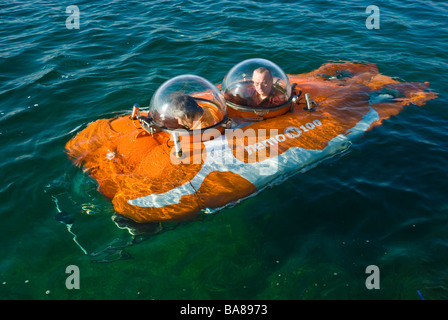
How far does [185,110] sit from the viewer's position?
4.54 meters

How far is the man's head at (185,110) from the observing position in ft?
14.9

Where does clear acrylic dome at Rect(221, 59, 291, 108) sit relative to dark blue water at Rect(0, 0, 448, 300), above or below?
above

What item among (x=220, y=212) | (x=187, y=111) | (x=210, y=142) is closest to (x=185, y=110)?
(x=187, y=111)

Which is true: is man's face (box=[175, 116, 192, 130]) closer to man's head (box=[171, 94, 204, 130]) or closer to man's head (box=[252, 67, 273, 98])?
man's head (box=[171, 94, 204, 130])

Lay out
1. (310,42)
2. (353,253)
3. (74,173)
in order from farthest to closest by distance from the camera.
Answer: (310,42), (74,173), (353,253)

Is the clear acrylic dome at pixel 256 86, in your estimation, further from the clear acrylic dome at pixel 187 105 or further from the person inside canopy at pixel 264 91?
the clear acrylic dome at pixel 187 105

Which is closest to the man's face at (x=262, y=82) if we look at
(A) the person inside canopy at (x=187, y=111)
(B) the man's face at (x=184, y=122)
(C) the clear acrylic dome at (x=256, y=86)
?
(C) the clear acrylic dome at (x=256, y=86)

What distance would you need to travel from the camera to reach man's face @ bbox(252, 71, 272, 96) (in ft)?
17.1

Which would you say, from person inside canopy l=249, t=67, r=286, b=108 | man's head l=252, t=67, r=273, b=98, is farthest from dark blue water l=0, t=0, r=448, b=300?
man's head l=252, t=67, r=273, b=98

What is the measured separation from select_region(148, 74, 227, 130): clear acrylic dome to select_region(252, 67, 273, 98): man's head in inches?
27.7
